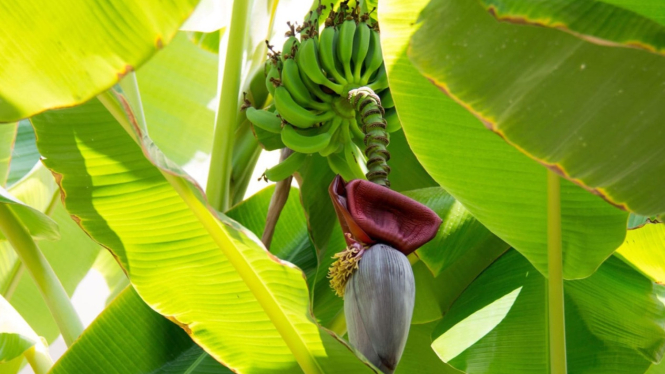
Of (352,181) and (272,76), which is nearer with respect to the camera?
(352,181)

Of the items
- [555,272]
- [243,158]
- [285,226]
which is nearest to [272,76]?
[243,158]

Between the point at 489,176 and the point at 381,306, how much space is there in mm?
311

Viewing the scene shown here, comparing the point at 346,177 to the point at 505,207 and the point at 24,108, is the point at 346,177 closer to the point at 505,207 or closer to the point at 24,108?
the point at 505,207

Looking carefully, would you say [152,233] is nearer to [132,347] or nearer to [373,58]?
[132,347]

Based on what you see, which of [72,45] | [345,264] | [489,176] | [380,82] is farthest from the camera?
[380,82]

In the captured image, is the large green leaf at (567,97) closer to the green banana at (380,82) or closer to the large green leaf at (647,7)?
the large green leaf at (647,7)

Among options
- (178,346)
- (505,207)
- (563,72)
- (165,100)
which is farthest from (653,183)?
(165,100)

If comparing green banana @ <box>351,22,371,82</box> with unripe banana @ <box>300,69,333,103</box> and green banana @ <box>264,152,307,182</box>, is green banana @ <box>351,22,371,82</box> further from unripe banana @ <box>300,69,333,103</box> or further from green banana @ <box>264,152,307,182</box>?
green banana @ <box>264,152,307,182</box>

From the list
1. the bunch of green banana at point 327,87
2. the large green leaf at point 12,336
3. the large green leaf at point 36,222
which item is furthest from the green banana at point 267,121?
the large green leaf at point 12,336

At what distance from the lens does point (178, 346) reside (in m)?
1.04

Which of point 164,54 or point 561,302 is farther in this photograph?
point 164,54

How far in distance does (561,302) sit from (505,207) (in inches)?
6.4

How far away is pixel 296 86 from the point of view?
3.40 ft

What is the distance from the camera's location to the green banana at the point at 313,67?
1011mm
